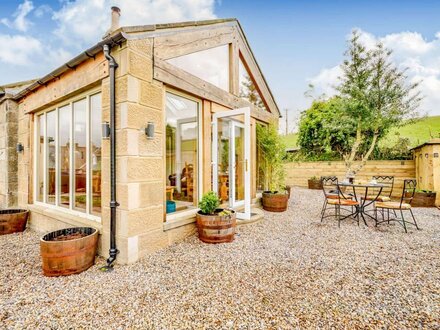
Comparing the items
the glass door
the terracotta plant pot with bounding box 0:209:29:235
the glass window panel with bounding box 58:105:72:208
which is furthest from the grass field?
the terracotta plant pot with bounding box 0:209:29:235

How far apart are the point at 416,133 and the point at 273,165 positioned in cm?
1140

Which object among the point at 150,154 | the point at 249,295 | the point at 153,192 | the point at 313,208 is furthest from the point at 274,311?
the point at 313,208

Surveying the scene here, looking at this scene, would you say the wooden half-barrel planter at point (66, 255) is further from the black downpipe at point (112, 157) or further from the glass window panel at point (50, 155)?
the glass window panel at point (50, 155)

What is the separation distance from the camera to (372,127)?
8805mm

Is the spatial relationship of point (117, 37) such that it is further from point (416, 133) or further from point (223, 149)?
point (416, 133)

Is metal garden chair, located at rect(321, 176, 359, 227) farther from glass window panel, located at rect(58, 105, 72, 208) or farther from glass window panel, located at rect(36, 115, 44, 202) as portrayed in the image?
glass window panel, located at rect(36, 115, 44, 202)

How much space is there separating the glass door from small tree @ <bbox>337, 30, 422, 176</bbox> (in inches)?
228

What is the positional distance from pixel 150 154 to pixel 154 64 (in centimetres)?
139

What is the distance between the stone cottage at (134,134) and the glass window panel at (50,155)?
4 cm

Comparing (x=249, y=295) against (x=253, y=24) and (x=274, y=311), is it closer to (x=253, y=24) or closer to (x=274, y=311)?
(x=274, y=311)

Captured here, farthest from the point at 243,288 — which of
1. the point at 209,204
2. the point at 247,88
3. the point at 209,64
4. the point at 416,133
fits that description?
the point at 416,133

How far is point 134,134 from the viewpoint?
10.1 feet

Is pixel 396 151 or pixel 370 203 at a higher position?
pixel 396 151

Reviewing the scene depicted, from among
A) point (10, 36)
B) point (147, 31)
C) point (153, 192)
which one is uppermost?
point (10, 36)
